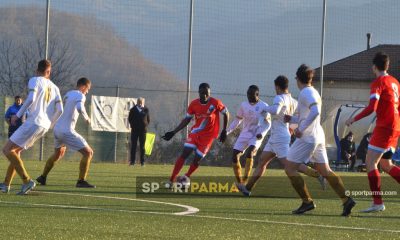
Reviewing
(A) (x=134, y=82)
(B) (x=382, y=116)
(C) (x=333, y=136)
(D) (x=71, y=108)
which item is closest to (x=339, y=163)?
(C) (x=333, y=136)

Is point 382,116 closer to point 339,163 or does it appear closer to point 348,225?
point 348,225

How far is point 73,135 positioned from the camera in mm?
17297

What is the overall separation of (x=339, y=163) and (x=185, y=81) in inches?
244

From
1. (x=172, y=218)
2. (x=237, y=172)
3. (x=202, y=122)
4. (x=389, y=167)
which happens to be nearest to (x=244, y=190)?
(x=237, y=172)

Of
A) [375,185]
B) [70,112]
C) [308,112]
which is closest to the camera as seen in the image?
[308,112]

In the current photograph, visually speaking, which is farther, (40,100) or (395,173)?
(40,100)

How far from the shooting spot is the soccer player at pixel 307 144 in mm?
12891

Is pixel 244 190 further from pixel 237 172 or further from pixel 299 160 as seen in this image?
pixel 299 160

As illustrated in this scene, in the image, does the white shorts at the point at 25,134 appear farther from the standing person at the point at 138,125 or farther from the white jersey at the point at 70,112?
the standing person at the point at 138,125

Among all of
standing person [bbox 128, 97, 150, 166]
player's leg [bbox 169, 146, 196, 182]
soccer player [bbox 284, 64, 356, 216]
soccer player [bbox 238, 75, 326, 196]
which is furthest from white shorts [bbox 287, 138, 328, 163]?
standing person [bbox 128, 97, 150, 166]

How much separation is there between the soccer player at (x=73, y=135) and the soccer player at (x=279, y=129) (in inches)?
109

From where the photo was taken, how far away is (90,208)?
12578 millimetres

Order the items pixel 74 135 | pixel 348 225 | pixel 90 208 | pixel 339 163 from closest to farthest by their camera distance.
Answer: pixel 348 225 → pixel 90 208 → pixel 74 135 → pixel 339 163

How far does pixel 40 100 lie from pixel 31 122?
37 centimetres
